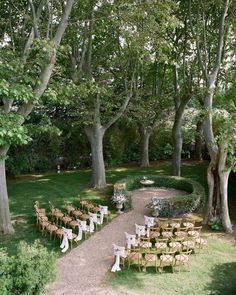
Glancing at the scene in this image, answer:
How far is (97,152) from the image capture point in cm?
2347

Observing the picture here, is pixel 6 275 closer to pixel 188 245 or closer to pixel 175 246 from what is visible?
pixel 175 246

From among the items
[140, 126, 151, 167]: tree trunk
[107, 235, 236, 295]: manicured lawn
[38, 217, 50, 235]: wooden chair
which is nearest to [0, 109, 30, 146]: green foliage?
Result: [38, 217, 50, 235]: wooden chair

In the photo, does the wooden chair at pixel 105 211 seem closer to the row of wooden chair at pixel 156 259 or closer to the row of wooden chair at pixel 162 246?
the row of wooden chair at pixel 162 246

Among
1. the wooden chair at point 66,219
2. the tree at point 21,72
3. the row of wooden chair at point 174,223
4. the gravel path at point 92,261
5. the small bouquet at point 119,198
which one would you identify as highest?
the tree at point 21,72

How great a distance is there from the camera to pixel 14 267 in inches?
364

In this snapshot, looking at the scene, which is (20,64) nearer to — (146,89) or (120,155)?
(146,89)

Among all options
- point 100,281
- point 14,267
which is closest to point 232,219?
point 100,281

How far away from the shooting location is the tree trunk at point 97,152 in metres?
23.3

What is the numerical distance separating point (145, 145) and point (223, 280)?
18.4 m

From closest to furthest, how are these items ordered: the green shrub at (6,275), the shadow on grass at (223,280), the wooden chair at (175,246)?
the green shrub at (6,275) < the shadow on grass at (223,280) < the wooden chair at (175,246)

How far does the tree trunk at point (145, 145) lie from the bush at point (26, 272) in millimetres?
21053

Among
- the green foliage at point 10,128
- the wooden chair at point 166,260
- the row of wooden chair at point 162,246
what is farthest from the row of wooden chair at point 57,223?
the green foliage at point 10,128

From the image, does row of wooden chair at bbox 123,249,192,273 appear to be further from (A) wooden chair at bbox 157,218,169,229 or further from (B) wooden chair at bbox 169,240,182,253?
(A) wooden chair at bbox 157,218,169,229

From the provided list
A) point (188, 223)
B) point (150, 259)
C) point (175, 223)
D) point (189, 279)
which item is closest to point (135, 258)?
point (150, 259)
